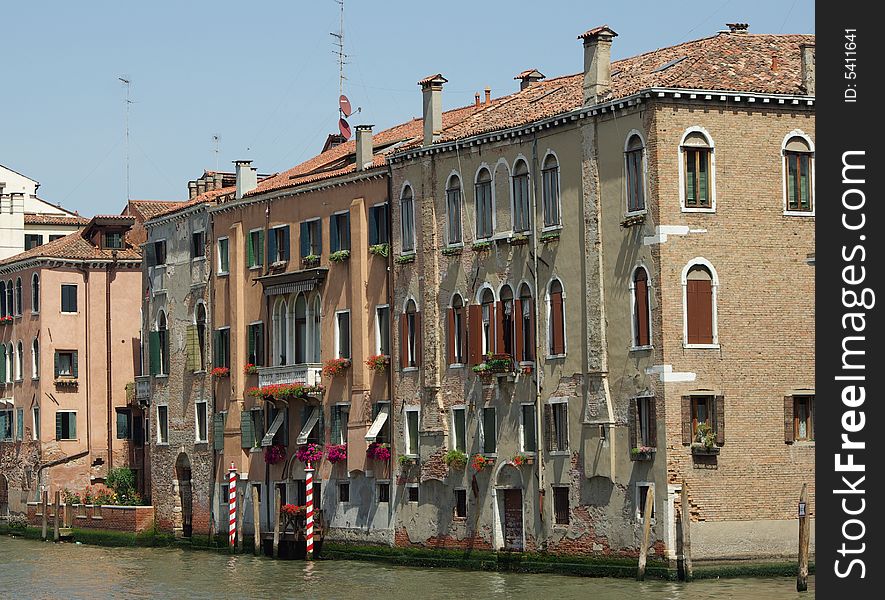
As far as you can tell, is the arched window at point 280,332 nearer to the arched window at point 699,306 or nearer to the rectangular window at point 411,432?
the rectangular window at point 411,432

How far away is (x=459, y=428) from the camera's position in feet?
135

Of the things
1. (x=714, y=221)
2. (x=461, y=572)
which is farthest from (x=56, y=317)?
(x=714, y=221)

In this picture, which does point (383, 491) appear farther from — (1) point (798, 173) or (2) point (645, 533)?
(1) point (798, 173)

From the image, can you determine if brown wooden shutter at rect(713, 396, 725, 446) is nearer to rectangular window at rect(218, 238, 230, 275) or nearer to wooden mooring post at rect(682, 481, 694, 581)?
wooden mooring post at rect(682, 481, 694, 581)

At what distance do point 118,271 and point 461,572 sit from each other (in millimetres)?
25793

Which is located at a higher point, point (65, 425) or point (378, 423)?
point (378, 423)

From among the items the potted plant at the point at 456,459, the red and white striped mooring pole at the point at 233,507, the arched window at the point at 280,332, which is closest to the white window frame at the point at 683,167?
the potted plant at the point at 456,459

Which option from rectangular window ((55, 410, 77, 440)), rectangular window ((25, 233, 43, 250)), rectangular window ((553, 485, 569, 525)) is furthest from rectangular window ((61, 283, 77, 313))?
rectangular window ((553, 485, 569, 525))

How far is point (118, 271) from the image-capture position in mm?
61656

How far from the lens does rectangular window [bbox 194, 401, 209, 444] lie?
169 ft

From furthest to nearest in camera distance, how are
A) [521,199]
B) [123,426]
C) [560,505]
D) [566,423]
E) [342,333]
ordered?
[123,426] < [342,333] < [521,199] < [560,505] < [566,423]

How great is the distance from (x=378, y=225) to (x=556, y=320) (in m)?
8.01

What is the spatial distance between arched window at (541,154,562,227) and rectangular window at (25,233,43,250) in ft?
125

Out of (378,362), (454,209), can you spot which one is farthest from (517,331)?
(378,362)
